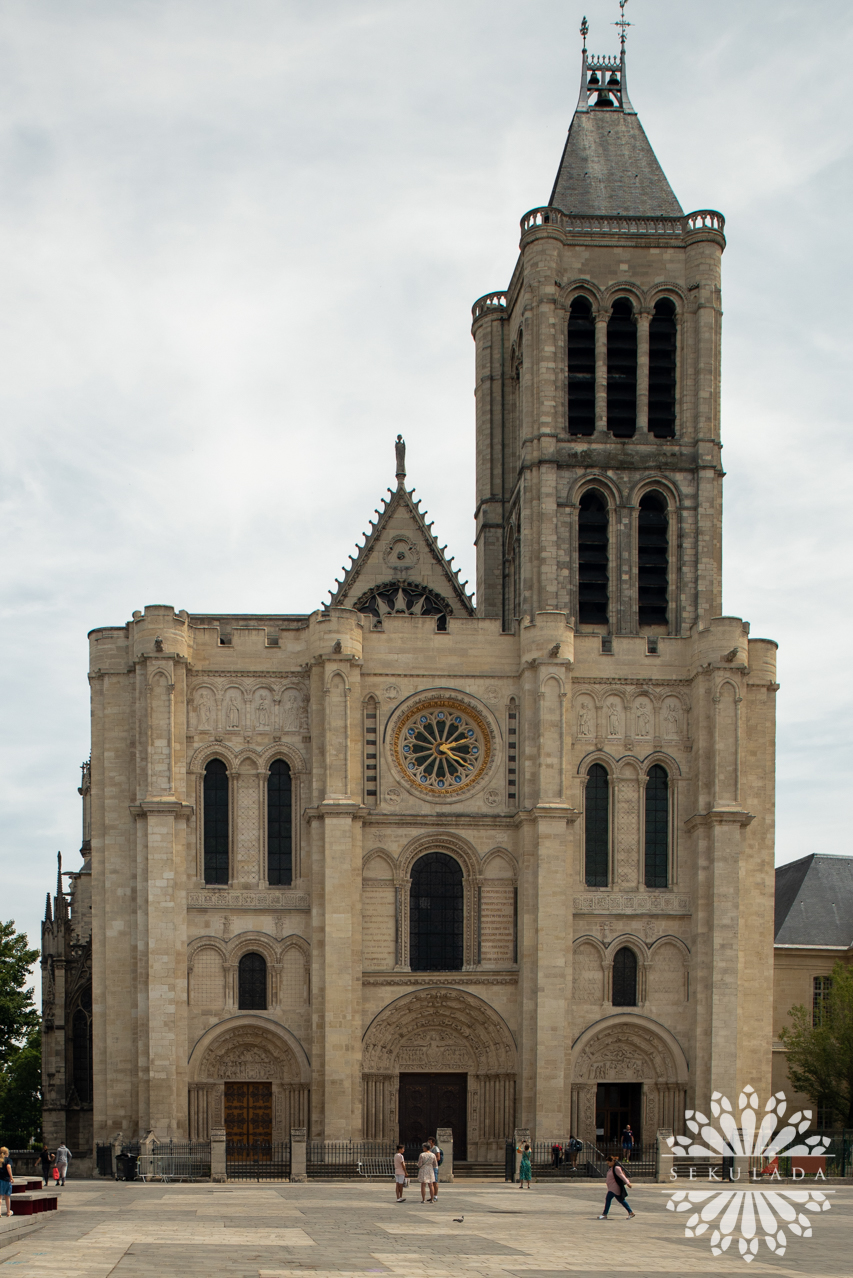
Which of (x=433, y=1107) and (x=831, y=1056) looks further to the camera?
(x=831, y=1056)

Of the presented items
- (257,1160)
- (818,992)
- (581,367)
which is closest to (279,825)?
(257,1160)

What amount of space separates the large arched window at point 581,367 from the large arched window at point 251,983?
1938 centimetres

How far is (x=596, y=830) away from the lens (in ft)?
136

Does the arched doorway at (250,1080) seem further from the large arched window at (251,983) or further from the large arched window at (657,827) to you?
the large arched window at (657,827)

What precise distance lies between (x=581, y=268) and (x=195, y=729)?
19.7 meters

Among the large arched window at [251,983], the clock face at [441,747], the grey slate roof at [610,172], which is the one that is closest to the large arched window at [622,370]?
the grey slate roof at [610,172]

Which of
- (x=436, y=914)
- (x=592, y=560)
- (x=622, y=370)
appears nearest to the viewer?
(x=436, y=914)

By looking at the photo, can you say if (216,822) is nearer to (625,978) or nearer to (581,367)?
(625,978)

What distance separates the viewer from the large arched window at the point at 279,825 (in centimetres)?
4044

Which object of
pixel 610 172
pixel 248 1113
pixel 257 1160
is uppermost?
pixel 610 172

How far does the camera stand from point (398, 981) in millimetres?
40031

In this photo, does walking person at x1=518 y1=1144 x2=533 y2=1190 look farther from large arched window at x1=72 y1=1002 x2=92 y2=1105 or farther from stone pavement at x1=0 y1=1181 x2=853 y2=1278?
large arched window at x1=72 y1=1002 x2=92 y2=1105

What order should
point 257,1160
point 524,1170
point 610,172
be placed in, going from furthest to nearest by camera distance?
point 610,172, point 257,1160, point 524,1170

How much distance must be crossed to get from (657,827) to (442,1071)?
903cm
